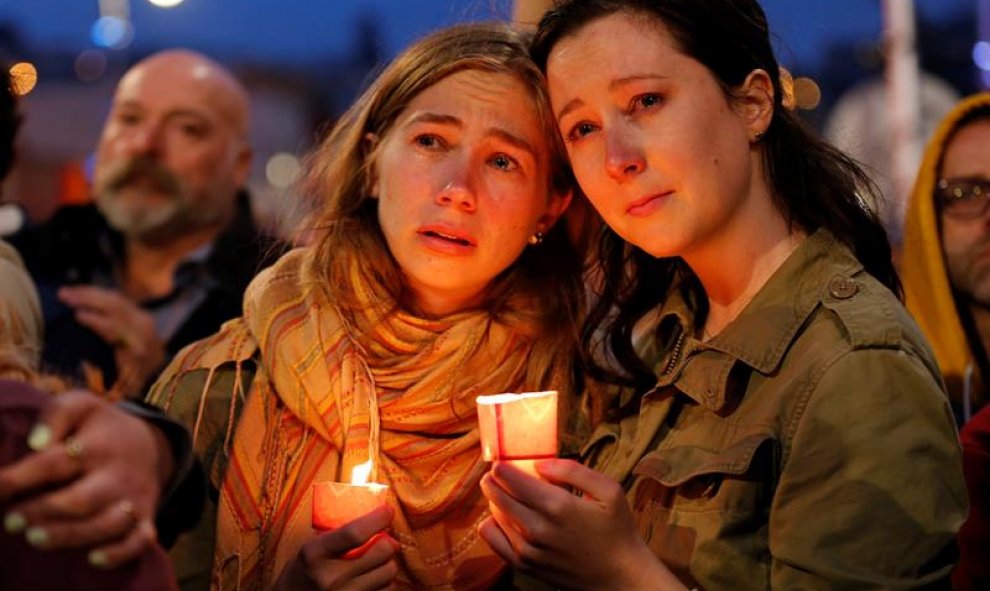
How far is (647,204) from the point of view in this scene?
2990 millimetres

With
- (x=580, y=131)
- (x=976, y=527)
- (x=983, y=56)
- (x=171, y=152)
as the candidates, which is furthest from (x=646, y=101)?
(x=983, y=56)

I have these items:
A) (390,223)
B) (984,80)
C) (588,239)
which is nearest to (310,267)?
(390,223)

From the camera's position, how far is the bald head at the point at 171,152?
6172 millimetres

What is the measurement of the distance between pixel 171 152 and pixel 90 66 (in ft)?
34.8

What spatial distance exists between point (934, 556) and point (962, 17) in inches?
793

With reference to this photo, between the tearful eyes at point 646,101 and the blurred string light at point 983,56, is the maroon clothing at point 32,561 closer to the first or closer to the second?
the tearful eyes at point 646,101

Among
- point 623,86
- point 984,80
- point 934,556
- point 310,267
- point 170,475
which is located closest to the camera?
point 170,475

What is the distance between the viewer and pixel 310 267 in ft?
12.3

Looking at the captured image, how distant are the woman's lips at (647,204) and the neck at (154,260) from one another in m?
3.40

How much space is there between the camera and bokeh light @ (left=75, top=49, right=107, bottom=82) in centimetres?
1589

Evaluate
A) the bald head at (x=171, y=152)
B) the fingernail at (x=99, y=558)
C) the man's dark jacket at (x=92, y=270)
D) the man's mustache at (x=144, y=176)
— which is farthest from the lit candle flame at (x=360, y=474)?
the man's mustache at (x=144, y=176)

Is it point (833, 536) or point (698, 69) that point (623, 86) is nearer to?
point (698, 69)

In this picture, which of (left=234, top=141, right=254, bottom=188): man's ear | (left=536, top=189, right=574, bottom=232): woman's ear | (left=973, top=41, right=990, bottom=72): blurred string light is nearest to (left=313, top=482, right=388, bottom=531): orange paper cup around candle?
(left=536, top=189, right=574, bottom=232): woman's ear

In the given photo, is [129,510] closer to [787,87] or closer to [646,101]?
[646,101]
